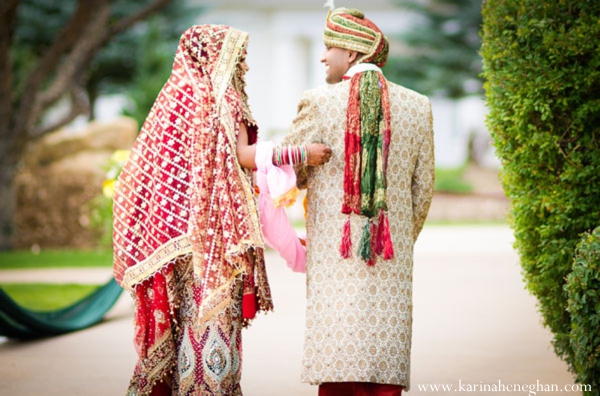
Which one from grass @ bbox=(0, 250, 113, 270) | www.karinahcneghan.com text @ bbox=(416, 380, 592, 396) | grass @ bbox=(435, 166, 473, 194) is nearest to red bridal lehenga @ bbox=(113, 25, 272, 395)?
www.karinahcneghan.com text @ bbox=(416, 380, 592, 396)

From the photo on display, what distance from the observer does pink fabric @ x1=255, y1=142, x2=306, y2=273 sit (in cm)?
446

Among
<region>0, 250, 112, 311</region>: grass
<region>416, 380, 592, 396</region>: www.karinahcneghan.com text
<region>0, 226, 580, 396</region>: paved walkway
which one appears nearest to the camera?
<region>416, 380, 592, 396</region>: www.karinahcneghan.com text

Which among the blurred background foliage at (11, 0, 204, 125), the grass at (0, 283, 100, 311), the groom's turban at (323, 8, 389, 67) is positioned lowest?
the grass at (0, 283, 100, 311)

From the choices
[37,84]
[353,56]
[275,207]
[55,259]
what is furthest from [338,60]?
[37,84]

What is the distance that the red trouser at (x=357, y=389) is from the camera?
4523mm

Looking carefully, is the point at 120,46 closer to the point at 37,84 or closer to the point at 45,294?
the point at 37,84

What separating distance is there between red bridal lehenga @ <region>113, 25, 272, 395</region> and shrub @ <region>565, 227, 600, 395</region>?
1.53 meters

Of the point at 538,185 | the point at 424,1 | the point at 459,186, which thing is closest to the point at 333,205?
the point at 538,185

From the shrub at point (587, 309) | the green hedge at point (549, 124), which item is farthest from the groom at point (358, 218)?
the green hedge at point (549, 124)

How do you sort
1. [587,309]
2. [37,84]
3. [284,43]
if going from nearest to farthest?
[587,309] < [37,84] < [284,43]

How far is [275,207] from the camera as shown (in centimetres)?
465

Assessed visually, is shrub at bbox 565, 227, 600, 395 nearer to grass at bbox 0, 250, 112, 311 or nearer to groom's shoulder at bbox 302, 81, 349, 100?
groom's shoulder at bbox 302, 81, 349, 100

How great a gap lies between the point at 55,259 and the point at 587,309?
1146 centimetres

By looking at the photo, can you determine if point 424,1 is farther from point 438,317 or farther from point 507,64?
point 507,64
